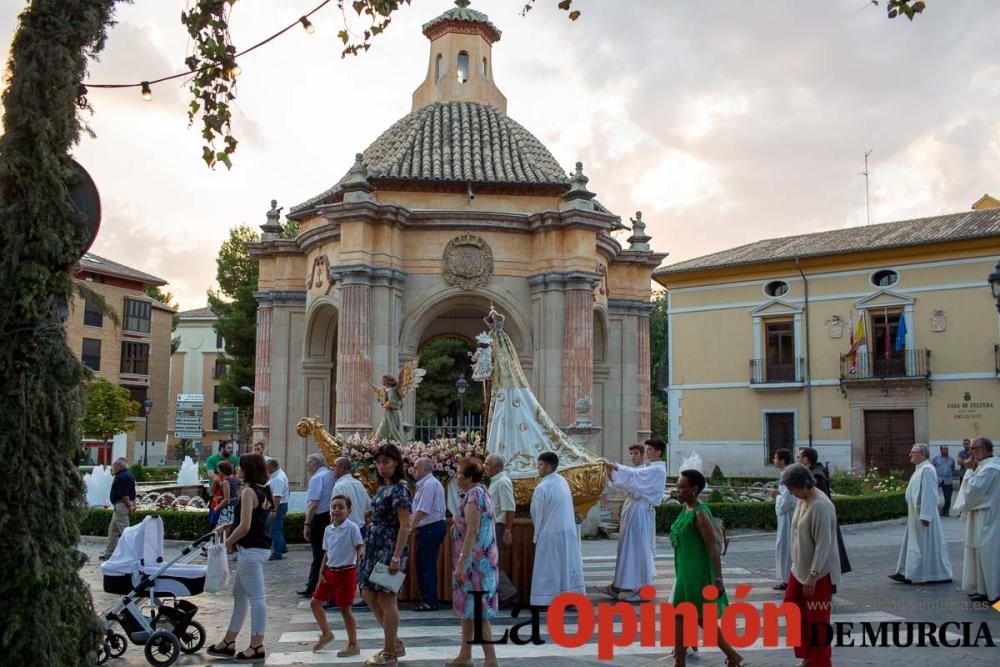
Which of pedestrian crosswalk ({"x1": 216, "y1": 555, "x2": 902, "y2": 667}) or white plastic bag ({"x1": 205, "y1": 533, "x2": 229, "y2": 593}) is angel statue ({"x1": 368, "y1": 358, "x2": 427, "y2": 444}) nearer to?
pedestrian crosswalk ({"x1": 216, "y1": 555, "x2": 902, "y2": 667})

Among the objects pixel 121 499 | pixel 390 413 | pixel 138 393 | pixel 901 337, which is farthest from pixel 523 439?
pixel 138 393

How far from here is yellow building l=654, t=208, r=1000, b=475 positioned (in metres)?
32.8

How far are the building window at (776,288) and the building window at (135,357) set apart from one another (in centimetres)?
3900

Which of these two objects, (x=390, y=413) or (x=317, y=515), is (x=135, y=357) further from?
(x=317, y=515)

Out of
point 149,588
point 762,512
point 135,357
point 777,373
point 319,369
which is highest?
point 135,357

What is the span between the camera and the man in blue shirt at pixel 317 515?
11.1 metres

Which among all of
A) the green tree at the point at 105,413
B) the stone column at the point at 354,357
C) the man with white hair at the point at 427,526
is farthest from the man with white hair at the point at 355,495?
the green tree at the point at 105,413

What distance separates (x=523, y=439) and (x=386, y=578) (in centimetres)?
471

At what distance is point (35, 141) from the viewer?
5.32 m

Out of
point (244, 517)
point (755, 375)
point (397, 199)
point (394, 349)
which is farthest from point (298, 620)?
point (755, 375)

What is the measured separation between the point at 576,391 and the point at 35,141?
15.6 metres

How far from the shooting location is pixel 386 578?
7.30m

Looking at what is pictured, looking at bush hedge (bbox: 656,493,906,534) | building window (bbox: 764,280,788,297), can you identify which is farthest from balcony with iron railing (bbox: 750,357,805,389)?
bush hedge (bbox: 656,493,906,534)

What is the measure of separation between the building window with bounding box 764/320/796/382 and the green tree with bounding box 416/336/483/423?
41.5 ft
